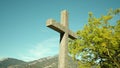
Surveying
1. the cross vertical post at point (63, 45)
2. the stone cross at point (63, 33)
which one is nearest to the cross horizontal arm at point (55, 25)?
the stone cross at point (63, 33)

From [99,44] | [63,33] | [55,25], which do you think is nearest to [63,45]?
[63,33]

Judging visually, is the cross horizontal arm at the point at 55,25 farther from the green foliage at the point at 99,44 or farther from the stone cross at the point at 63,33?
the green foliage at the point at 99,44

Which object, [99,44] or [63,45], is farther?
[99,44]

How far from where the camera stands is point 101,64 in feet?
75.2

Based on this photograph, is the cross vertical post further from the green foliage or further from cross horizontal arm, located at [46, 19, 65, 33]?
the green foliage

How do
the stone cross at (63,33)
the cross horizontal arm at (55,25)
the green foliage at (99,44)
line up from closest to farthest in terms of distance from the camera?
the cross horizontal arm at (55,25) < the stone cross at (63,33) < the green foliage at (99,44)

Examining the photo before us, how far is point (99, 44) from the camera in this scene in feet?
67.7

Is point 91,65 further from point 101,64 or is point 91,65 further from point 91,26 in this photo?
point 91,26

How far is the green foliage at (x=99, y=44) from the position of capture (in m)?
20.1

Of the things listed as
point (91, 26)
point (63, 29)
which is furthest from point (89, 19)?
point (63, 29)

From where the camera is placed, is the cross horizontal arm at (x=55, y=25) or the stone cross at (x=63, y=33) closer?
the cross horizontal arm at (x=55, y=25)

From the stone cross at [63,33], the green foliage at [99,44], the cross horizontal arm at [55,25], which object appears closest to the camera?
the cross horizontal arm at [55,25]

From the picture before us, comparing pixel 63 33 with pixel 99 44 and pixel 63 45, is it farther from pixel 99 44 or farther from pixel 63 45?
pixel 99 44

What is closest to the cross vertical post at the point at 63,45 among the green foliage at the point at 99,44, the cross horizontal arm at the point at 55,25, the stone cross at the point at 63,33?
the stone cross at the point at 63,33
